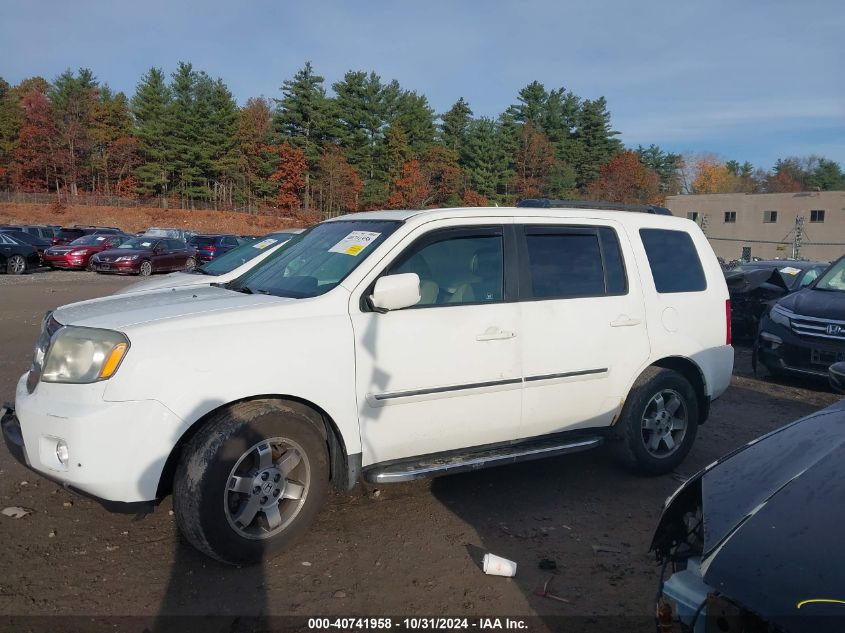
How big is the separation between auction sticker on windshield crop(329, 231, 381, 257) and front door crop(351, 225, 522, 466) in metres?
0.27

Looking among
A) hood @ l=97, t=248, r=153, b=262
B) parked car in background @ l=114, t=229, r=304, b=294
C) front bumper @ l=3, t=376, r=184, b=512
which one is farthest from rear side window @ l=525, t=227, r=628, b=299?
hood @ l=97, t=248, r=153, b=262

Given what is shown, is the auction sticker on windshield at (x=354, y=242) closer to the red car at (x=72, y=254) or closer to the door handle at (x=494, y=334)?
the door handle at (x=494, y=334)

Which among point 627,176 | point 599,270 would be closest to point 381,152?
point 627,176

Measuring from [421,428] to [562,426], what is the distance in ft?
3.79

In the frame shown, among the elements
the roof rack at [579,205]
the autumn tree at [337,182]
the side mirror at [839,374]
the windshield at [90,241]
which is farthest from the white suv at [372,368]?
the autumn tree at [337,182]

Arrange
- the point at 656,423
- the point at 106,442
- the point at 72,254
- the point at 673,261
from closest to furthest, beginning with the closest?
1. the point at 106,442
2. the point at 656,423
3. the point at 673,261
4. the point at 72,254

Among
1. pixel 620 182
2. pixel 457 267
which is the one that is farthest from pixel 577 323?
pixel 620 182

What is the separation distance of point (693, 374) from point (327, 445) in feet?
10.2

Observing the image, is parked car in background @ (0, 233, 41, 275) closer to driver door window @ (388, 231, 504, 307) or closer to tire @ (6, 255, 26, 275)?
tire @ (6, 255, 26, 275)

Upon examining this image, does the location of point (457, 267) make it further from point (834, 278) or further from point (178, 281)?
point (834, 278)

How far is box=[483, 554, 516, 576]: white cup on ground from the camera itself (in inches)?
145

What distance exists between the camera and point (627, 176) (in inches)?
2746

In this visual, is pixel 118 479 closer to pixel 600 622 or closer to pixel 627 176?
pixel 600 622

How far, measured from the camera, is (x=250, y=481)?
11.9ft
